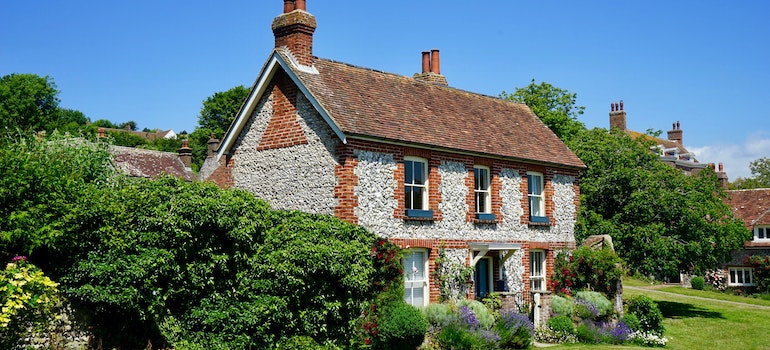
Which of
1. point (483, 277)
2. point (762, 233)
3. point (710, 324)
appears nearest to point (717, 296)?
point (762, 233)

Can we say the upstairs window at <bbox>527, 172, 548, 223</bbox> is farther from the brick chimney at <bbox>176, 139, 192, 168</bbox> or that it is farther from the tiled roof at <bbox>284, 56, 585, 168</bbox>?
the brick chimney at <bbox>176, 139, 192, 168</bbox>

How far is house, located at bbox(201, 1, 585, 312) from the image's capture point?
2219 cm

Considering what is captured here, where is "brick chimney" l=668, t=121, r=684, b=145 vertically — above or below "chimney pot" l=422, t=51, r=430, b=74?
above

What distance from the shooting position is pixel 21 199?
15.1 metres

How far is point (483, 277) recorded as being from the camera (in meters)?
26.2

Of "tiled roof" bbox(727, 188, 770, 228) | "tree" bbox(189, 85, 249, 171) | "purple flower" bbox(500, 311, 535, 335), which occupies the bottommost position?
"purple flower" bbox(500, 311, 535, 335)

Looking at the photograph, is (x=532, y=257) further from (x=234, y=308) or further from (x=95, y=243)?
(x=95, y=243)

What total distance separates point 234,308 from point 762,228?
4583cm

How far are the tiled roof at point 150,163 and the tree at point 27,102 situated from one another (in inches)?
851

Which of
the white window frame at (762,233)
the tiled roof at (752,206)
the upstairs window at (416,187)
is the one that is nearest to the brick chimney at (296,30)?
the upstairs window at (416,187)

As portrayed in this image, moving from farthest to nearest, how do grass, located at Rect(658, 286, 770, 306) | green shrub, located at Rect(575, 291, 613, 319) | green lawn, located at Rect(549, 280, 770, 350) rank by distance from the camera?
grass, located at Rect(658, 286, 770, 306), green lawn, located at Rect(549, 280, 770, 350), green shrub, located at Rect(575, 291, 613, 319)

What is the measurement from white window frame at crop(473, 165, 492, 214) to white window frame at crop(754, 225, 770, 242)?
3433 cm

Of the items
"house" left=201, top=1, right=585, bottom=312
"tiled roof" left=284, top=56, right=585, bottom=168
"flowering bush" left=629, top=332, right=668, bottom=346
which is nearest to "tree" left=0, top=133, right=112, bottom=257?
"house" left=201, top=1, right=585, bottom=312

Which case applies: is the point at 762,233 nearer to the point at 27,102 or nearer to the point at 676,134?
the point at 676,134
